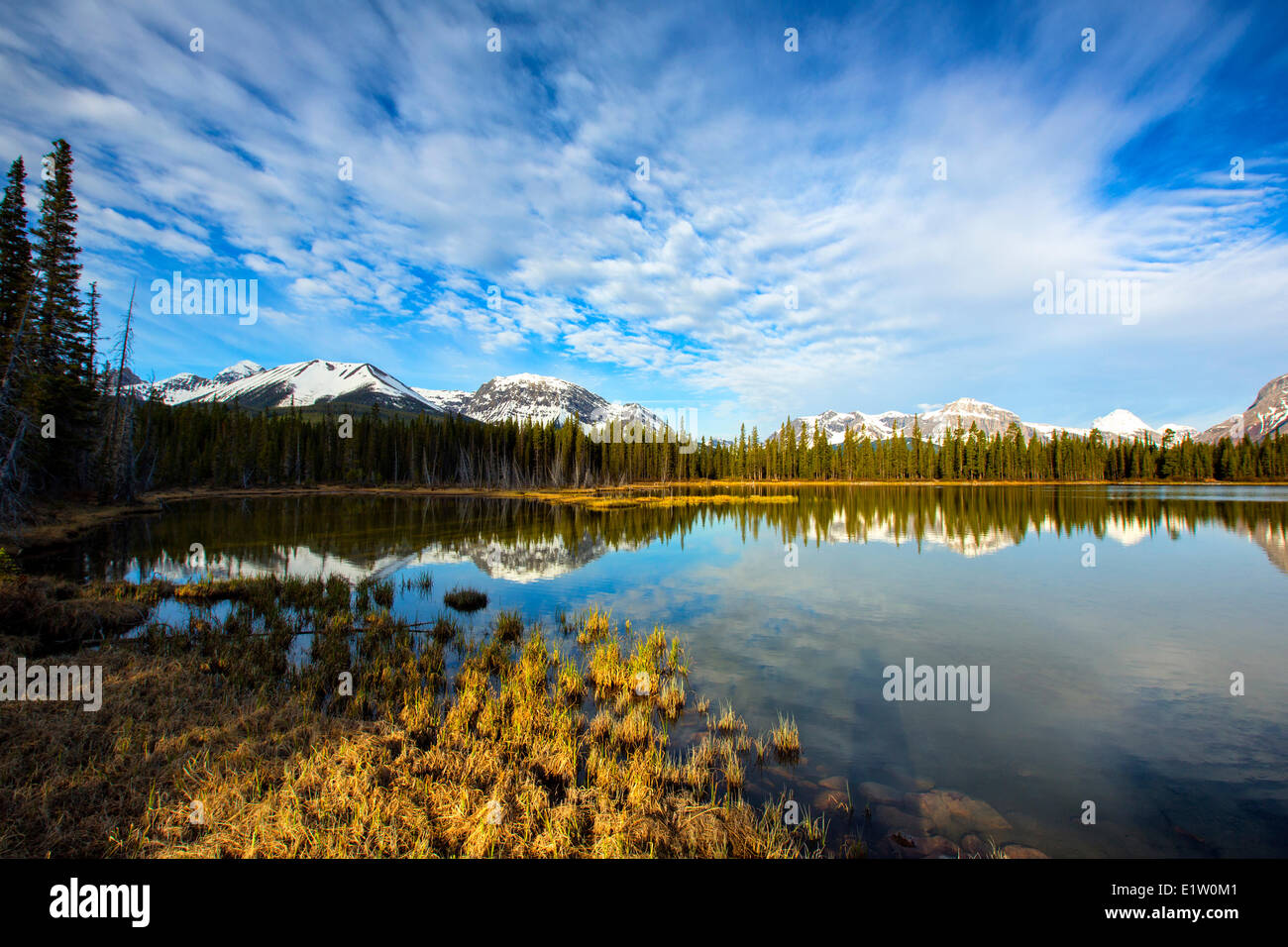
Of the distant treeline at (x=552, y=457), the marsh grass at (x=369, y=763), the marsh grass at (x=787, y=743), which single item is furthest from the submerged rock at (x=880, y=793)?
the distant treeline at (x=552, y=457)

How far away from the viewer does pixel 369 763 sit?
23.7 feet

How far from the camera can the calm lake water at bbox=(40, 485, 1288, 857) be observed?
8.23 meters

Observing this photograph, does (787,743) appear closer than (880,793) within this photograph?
No

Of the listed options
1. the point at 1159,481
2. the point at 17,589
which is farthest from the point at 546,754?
the point at 1159,481

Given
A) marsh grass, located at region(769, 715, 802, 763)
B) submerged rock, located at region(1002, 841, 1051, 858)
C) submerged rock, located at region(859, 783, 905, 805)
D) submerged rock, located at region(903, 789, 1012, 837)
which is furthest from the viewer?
marsh grass, located at region(769, 715, 802, 763)

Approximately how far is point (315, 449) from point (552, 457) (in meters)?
52.3

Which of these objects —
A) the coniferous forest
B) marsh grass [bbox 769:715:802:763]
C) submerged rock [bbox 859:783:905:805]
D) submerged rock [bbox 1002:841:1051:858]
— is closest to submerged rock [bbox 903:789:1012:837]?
submerged rock [bbox 859:783:905:805]

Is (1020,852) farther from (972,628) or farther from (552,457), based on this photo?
(552,457)

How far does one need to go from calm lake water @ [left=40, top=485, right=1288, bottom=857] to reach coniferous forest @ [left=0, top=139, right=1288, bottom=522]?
11545 millimetres

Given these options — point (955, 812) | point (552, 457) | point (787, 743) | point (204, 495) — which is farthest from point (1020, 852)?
point (552, 457)

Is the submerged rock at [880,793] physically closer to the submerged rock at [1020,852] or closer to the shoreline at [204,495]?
the submerged rock at [1020,852]

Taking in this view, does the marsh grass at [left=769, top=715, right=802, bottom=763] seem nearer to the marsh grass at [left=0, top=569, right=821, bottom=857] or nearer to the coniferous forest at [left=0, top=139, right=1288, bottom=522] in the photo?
the marsh grass at [left=0, top=569, right=821, bottom=857]
